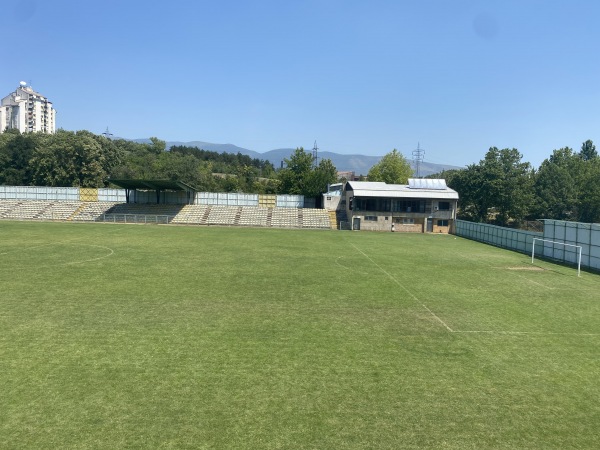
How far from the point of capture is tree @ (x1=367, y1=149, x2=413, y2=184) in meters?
99.1

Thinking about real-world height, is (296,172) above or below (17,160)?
below

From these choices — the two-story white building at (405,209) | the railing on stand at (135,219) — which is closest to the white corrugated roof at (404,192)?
the two-story white building at (405,209)

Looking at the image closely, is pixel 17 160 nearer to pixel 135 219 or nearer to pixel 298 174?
pixel 135 219

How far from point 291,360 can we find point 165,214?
62.1 meters

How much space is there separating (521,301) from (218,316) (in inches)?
601

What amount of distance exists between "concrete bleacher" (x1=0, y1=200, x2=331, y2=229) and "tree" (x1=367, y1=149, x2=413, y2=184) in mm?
31591

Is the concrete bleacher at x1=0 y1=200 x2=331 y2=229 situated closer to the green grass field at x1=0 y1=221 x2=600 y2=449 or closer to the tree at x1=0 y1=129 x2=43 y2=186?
the tree at x1=0 y1=129 x2=43 y2=186

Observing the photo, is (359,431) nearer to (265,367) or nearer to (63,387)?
(265,367)

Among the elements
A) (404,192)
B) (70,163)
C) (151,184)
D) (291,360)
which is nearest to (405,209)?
(404,192)

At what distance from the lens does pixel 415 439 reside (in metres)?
8.85

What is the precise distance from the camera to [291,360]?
1273cm

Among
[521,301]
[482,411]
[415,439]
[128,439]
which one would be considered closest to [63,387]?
[128,439]

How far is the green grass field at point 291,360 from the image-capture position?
9.02 m

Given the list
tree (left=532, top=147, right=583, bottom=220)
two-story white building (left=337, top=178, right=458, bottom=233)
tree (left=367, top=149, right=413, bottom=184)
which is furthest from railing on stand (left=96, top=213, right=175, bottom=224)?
tree (left=532, top=147, right=583, bottom=220)
